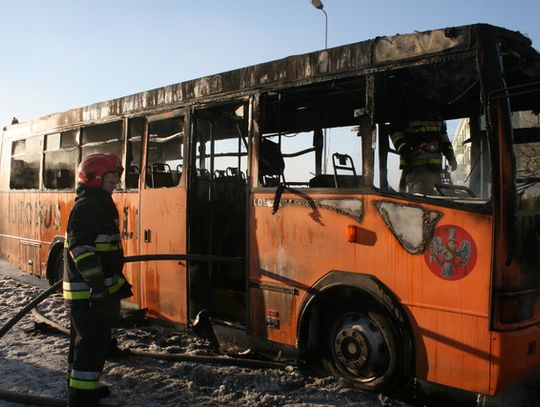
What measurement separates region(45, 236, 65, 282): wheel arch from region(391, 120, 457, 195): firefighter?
565 centimetres

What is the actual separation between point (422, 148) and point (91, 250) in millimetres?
2678

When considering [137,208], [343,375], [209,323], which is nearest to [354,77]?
[343,375]

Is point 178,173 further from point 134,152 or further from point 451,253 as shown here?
point 451,253

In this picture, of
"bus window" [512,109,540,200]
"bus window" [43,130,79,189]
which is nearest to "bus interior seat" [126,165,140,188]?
"bus window" [43,130,79,189]

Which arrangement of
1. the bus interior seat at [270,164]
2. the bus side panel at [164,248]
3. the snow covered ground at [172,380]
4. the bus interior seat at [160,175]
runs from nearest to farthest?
the snow covered ground at [172,380], the bus interior seat at [270,164], the bus side panel at [164,248], the bus interior seat at [160,175]

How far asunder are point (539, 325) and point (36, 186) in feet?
25.5

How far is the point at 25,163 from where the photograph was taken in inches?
357

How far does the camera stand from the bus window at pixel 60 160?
757cm

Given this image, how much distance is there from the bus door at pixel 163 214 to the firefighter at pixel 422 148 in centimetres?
239

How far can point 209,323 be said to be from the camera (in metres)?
5.12

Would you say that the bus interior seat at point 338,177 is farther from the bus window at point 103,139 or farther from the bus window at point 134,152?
the bus window at point 103,139

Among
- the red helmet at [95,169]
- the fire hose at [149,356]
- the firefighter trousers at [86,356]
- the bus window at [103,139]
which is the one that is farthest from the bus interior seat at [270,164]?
the bus window at [103,139]

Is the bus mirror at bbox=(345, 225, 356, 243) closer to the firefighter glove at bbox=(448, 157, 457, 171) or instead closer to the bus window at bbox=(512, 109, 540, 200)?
the firefighter glove at bbox=(448, 157, 457, 171)

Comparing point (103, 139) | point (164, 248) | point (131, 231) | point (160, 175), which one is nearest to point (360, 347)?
point (164, 248)
